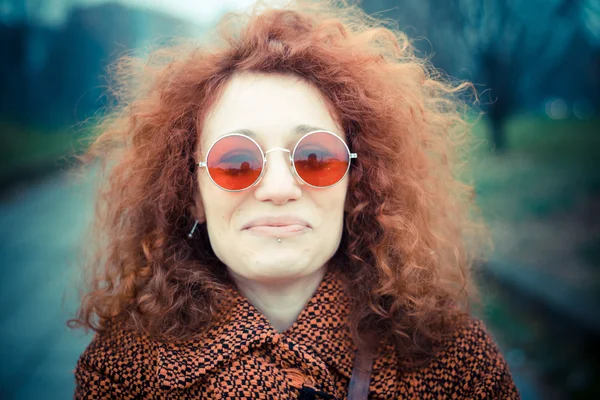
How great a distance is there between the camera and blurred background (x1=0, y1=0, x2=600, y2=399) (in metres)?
2.53

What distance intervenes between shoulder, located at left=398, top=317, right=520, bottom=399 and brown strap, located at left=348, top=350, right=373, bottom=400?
0.13m

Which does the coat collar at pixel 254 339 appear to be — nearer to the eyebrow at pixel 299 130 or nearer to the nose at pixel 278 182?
the nose at pixel 278 182

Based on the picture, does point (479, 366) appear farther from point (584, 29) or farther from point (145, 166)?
point (584, 29)

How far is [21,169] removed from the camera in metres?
2.58

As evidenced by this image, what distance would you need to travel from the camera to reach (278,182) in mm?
1450

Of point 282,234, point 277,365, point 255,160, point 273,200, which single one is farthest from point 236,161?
point 277,365

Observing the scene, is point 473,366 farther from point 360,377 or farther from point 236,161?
point 236,161

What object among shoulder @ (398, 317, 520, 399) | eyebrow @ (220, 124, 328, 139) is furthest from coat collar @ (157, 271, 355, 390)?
eyebrow @ (220, 124, 328, 139)

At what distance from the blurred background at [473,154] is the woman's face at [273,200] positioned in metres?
1.25

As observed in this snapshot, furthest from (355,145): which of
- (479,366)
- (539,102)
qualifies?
(539,102)

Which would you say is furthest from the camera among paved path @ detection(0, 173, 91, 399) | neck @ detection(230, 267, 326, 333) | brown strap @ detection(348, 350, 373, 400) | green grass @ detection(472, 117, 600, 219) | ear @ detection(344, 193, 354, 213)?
green grass @ detection(472, 117, 600, 219)

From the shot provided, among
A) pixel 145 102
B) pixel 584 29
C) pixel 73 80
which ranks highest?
pixel 584 29

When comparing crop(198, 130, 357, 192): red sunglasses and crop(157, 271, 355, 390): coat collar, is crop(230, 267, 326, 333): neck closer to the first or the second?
crop(157, 271, 355, 390): coat collar

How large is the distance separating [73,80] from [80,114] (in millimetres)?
190
